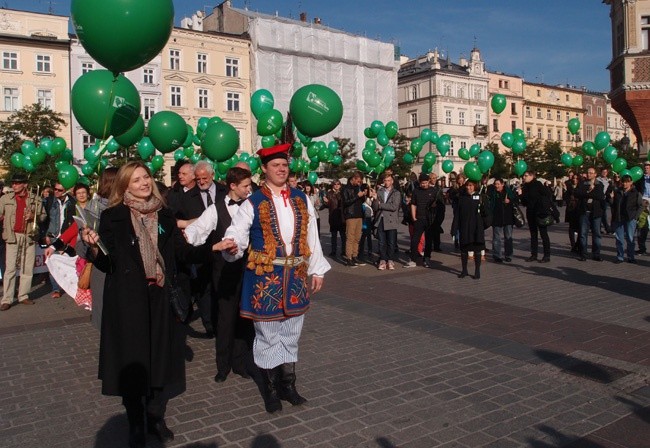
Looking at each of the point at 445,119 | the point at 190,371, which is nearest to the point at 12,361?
the point at 190,371

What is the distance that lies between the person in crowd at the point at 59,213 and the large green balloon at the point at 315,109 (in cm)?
391

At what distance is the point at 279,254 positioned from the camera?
4645 millimetres

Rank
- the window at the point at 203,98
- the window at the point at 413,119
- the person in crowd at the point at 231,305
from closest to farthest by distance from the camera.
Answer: the person in crowd at the point at 231,305 < the window at the point at 203,98 < the window at the point at 413,119

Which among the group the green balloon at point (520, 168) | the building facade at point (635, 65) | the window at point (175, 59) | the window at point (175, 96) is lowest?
the green balloon at point (520, 168)

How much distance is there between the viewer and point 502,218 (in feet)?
43.1

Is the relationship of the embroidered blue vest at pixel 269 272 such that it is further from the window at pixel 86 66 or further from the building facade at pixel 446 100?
the building facade at pixel 446 100

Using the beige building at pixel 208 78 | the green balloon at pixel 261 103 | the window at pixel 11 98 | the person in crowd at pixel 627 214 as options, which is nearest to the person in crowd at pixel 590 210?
the person in crowd at pixel 627 214

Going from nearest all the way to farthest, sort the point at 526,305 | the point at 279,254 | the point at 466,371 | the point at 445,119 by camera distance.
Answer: the point at 279,254 → the point at 466,371 → the point at 526,305 → the point at 445,119

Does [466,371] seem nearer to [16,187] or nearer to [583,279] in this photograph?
[583,279]

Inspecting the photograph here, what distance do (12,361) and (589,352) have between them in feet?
18.9

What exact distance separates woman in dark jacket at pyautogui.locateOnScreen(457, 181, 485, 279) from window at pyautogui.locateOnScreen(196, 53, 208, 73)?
143 ft

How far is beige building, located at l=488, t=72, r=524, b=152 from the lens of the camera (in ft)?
254

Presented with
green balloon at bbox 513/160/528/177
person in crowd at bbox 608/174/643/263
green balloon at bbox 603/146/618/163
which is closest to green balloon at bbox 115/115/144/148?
green balloon at bbox 513/160/528/177

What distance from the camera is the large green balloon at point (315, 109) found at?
362 inches
